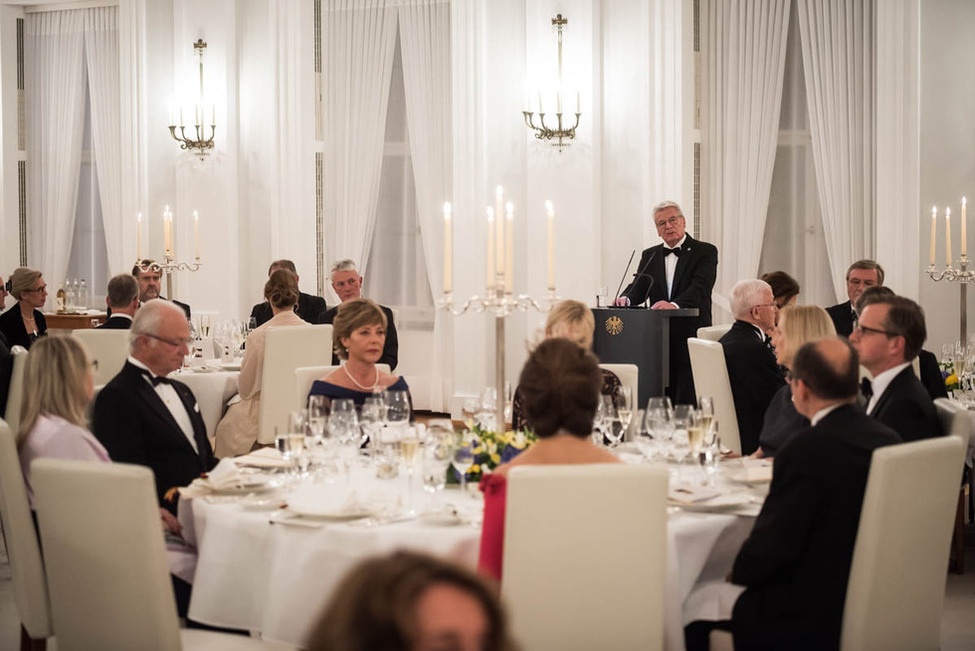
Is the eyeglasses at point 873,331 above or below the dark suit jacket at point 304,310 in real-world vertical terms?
above

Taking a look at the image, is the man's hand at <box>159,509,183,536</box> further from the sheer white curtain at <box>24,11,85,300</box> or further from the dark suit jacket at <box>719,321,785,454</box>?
the sheer white curtain at <box>24,11,85,300</box>

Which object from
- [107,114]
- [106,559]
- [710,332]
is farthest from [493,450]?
[107,114]

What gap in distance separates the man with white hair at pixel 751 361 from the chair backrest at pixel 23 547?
3.55m

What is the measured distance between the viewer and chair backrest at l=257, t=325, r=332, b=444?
6.89 m

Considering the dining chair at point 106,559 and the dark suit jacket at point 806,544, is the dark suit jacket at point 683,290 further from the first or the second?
the dining chair at point 106,559

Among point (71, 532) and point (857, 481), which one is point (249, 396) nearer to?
point (71, 532)

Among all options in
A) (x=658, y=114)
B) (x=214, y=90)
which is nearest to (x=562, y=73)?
(x=658, y=114)

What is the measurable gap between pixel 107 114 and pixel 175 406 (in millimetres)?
8066

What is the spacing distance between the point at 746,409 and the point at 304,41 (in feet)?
20.8

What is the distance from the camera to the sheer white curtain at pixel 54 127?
11.7m

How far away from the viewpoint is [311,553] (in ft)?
10.5

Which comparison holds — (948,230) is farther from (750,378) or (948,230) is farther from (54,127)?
(54,127)

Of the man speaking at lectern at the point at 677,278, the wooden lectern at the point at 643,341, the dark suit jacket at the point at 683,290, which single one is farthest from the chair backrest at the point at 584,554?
the man speaking at lectern at the point at 677,278

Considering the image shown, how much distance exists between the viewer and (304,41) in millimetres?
10398
